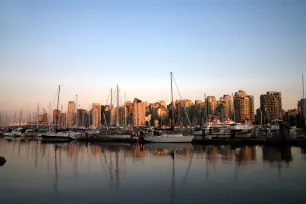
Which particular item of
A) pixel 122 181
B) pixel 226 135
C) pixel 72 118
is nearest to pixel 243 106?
pixel 226 135

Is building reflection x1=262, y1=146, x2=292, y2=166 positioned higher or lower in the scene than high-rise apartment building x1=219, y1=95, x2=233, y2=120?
lower

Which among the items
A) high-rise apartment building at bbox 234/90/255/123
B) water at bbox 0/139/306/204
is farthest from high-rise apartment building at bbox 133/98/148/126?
water at bbox 0/139/306/204

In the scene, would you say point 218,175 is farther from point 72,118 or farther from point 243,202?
point 72,118

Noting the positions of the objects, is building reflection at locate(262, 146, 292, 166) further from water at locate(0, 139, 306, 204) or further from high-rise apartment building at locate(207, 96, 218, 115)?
high-rise apartment building at locate(207, 96, 218, 115)

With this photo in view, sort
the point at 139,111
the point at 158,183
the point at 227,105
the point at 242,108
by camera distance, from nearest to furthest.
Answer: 1. the point at 158,183
2. the point at 242,108
3. the point at 227,105
4. the point at 139,111

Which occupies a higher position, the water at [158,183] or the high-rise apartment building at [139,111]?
the high-rise apartment building at [139,111]

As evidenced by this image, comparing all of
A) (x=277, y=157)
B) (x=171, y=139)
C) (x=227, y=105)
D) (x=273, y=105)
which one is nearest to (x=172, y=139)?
(x=171, y=139)

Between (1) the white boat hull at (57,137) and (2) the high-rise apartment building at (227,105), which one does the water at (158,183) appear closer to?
(1) the white boat hull at (57,137)

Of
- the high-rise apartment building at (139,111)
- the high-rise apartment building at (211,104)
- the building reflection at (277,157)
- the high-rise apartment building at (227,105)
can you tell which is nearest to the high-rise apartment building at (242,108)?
the high-rise apartment building at (227,105)

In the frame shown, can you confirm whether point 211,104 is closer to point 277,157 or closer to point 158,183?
point 277,157

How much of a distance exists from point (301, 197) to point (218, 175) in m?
6.93

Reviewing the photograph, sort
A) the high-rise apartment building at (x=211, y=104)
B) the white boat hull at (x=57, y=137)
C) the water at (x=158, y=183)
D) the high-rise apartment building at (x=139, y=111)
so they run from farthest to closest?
the high-rise apartment building at (x=139, y=111) → the high-rise apartment building at (x=211, y=104) → the white boat hull at (x=57, y=137) → the water at (x=158, y=183)

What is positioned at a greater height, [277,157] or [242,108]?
[242,108]

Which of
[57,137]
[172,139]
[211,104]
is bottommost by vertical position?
[57,137]
